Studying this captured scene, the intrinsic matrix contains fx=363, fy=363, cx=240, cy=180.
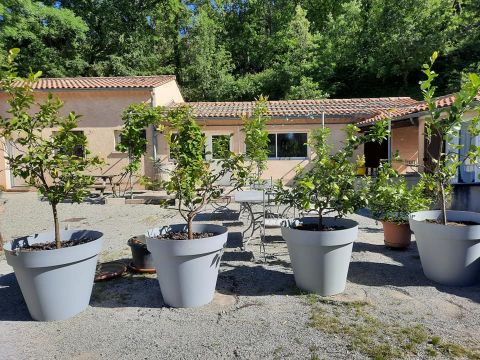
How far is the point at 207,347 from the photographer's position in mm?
2908

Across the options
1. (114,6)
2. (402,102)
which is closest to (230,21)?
(114,6)

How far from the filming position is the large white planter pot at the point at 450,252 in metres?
3.88

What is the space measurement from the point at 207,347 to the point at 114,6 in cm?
2681

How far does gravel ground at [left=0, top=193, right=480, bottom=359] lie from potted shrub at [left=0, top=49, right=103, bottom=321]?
0.23 meters

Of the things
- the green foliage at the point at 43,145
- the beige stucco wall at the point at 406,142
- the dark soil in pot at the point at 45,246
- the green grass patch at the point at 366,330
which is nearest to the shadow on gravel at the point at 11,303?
the dark soil in pot at the point at 45,246

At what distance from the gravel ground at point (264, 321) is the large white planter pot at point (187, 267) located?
5.5 inches

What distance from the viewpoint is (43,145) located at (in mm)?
3439

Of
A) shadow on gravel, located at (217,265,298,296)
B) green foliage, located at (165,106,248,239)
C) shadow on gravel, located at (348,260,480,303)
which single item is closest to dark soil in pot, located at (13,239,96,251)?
green foliage, located at (165,106,248,239)

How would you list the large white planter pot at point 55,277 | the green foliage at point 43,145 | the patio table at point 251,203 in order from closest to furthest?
1. the large white planter pot at point 55,277
2. the green foliage at point 43,145
3. the patio table at point 251,203

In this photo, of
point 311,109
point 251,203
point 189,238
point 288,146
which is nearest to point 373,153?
point 311,109

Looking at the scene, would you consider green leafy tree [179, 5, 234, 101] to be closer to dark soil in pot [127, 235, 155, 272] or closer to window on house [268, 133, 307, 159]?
window on house [268, 133, 307, 159]

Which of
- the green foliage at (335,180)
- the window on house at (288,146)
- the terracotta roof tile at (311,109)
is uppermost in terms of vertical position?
the terracotta roof tile at (311,109)

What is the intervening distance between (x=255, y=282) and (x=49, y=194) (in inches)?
96.0

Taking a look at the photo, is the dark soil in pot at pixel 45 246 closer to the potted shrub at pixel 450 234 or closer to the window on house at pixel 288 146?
the potted shrub at pixel 450 234
